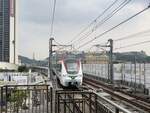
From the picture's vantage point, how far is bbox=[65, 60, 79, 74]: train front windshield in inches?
1240

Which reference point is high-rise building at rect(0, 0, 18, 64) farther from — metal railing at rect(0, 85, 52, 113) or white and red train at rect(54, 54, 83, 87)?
metal railing at rect(0, 85, 52, 113)

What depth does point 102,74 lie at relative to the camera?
48.2 meters

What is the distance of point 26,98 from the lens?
14109 millimetres

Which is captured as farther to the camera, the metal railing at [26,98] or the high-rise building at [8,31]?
the high-rise building at [8,31]

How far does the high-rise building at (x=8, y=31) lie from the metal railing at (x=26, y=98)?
116 metres

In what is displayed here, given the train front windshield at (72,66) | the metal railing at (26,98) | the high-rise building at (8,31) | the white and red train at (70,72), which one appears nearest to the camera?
the metal railing at (26,98)

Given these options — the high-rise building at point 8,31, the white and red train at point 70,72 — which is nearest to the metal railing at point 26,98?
the white and red train at point 70,72

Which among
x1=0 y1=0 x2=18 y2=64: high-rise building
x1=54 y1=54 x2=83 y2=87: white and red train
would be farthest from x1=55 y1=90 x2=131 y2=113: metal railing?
x1=0 y1=0 x2=18 y2=64: high-rise building

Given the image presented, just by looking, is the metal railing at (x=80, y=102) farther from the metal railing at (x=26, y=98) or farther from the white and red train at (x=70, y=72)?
the white and red train at (x=70, y=72)

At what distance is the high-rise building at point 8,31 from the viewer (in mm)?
128750

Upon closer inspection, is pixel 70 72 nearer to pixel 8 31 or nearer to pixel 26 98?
pixel 26 98

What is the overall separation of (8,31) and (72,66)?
101 meters

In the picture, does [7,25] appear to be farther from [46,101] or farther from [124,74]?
[46,101]

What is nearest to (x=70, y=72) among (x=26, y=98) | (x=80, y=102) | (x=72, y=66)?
(x=72, y=66)
